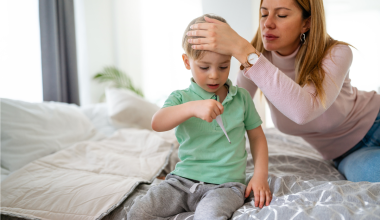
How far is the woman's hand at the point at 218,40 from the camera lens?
2.78ft

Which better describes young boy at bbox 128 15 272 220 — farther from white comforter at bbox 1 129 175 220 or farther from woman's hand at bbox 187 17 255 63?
white comforter at bbox 1 129 175 220

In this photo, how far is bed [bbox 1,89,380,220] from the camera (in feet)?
2.48

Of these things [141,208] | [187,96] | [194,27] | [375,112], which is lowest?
[141,208]

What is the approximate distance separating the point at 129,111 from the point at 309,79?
56.1 inches

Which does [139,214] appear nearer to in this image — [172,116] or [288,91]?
[172,116]

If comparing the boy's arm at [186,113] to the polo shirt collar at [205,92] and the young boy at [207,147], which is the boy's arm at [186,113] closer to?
the young boy at [207,147]

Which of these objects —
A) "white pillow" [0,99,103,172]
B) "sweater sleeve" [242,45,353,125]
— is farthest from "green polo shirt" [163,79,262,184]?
"white pillow" [0,99,103,172]

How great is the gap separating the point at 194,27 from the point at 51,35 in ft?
6.99

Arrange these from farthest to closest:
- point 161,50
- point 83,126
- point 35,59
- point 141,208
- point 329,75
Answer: point 161,50 → point 35,59 → point 83,126 → point 329,75 → point 141,208

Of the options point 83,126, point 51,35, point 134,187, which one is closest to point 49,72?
point 51,35

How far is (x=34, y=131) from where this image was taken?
4.84ft

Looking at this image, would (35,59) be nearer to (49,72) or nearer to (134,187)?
(49,72)

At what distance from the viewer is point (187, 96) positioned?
0.96 m

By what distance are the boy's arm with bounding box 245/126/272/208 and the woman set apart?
0.12 meters
